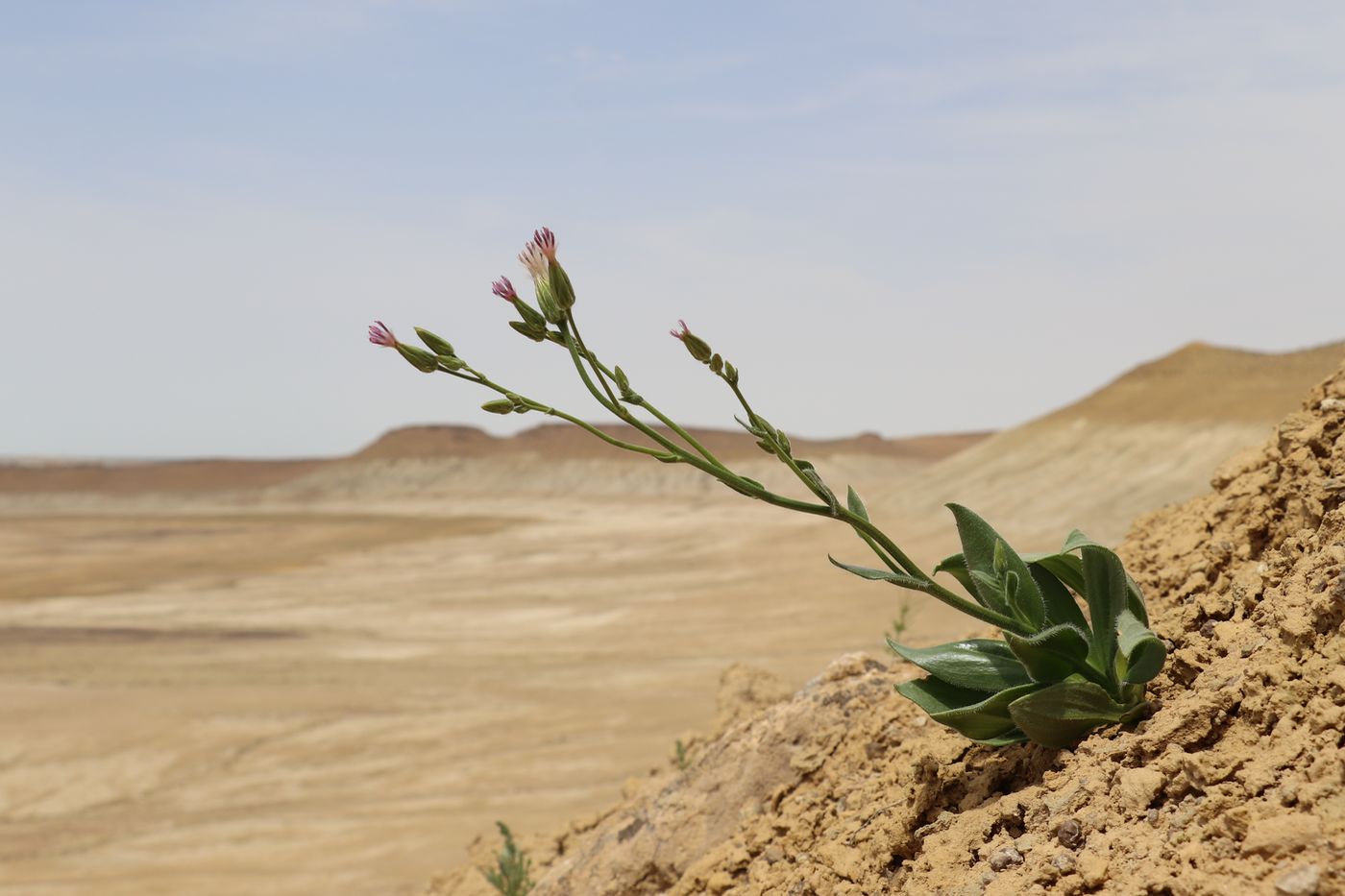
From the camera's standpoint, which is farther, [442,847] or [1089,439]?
[1089,439]

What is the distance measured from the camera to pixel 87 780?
→ 12344 millimetres

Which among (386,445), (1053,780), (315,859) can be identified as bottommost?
(315,859)

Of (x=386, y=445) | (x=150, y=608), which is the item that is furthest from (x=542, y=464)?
(x=150, y=608)

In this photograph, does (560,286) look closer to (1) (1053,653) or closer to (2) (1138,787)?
(1) (1053,653)

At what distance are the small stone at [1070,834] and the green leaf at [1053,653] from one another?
37cm

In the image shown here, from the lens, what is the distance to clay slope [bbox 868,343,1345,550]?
29972mm

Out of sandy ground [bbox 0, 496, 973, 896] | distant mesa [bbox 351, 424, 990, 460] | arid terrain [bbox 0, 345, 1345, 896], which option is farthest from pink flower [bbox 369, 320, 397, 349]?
distant mesa [bbox 351, 424, 990, 460]

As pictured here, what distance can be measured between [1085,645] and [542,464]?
83.3m

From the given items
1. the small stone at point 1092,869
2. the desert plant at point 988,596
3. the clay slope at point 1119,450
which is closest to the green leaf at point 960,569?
the desert plant at point 988,596

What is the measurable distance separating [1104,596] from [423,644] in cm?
1825

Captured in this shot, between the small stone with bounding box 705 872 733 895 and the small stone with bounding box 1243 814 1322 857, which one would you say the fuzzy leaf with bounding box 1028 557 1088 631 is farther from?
the small stone with bounding box 705 872 733 895

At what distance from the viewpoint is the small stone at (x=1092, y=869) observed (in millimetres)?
2234

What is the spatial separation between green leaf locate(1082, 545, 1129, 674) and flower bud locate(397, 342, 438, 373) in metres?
1.57

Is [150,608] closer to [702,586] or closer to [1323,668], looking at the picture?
[702,586]
